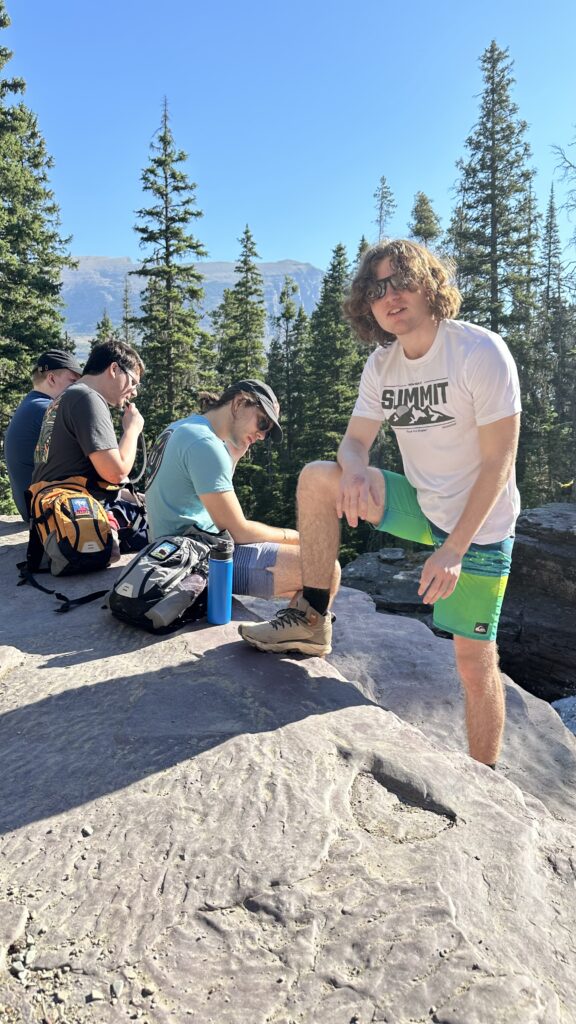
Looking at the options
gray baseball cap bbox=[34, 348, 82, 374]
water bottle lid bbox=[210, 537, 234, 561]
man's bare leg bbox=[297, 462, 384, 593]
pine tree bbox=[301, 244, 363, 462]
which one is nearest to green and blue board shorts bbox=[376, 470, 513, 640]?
man's bare leg bbox=[297, 462, 384, 593]

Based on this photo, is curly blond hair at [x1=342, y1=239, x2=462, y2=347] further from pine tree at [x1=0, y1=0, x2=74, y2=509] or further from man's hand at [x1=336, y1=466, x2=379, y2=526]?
pine tree at [x1=0, y1=0, x2=74, y2=509]

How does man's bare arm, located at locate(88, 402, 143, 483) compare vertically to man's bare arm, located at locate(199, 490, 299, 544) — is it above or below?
above

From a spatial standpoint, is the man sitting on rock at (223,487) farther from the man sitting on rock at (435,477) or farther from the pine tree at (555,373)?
the pine tree at (555,373)

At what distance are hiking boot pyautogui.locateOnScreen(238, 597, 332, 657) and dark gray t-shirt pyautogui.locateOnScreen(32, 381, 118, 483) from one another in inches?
76.0

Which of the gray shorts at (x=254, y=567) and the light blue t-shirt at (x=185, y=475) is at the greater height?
the light blue t-shirt at (x=185, y=475)

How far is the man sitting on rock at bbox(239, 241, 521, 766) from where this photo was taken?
270 centimetres

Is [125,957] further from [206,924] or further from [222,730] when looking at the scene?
[222,730]

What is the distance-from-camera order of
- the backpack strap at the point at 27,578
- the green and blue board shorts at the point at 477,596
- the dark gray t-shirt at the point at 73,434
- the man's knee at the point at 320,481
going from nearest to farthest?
the green and blue board shorts at the point at 477,596 → the man's knee at the point at 320,481 → the backpack strap at the point at 27,578 → the dark gray t-shirt at the point at 73,434

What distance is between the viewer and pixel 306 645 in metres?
3.14

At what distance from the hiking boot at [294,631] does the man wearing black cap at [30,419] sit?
3.34m

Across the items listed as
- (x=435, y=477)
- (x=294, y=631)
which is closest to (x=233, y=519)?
(x=294, y=631)

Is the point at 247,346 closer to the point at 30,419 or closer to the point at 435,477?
the point at 30,419

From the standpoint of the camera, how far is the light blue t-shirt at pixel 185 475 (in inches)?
139

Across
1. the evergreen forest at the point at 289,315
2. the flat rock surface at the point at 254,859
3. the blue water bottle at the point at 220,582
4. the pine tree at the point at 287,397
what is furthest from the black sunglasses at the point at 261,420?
the pine tree at the point at 287,397
